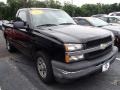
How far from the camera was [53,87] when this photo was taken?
173 inches

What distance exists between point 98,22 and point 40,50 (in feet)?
15.7

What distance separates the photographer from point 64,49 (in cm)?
377

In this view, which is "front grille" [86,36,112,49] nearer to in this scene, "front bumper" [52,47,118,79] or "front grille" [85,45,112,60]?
"front grille" [85,45,112,60]

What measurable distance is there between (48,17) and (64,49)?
73.7 inches

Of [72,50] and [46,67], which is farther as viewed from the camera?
[46,67]

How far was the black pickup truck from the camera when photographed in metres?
3.77

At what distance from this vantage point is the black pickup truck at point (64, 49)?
3.77 metres

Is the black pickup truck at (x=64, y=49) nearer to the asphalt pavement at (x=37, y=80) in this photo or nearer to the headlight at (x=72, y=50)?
the headlight at (x=72, y=50)

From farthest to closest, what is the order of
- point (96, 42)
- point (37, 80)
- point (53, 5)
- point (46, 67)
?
point (53, 5), point (37, 80), point (46, 67), point (96, 42)

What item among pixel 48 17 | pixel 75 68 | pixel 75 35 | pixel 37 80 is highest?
pixel 48 17

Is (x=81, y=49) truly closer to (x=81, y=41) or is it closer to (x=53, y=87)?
(x=81, y=41)

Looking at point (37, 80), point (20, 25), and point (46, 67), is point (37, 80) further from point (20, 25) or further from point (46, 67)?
point (20, 25)

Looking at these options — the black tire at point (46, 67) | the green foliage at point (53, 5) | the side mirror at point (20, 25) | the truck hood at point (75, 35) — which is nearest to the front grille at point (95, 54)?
the truck hood at point (75, 35)

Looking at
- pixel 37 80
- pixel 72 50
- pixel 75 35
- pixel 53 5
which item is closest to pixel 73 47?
pixel 72 50
